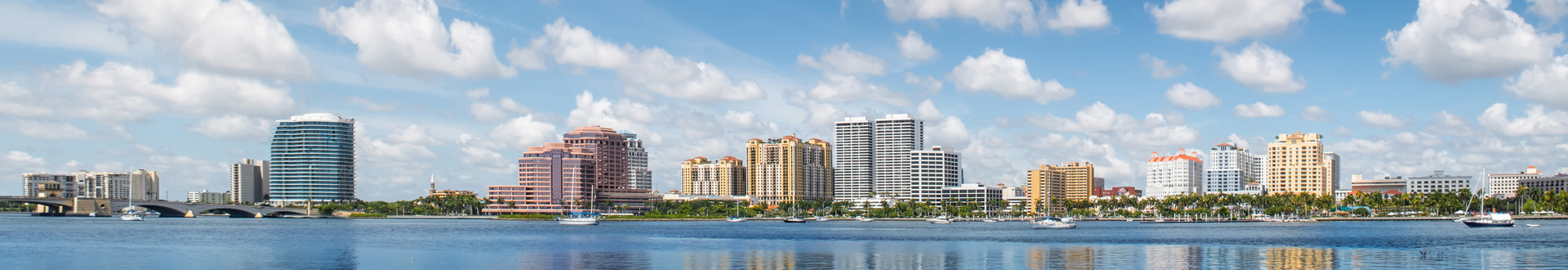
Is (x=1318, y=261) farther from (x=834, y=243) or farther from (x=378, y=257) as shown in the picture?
(x=378, y=257)

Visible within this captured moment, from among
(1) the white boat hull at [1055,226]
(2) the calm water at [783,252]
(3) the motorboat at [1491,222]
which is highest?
(2) the calm water at [783,252]

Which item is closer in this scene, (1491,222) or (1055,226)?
(1491,222)

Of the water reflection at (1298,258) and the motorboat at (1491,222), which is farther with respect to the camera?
the motorboat at (1491,222)

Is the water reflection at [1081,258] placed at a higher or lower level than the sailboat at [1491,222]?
higher

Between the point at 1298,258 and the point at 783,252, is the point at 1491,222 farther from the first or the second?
the point at 783,252

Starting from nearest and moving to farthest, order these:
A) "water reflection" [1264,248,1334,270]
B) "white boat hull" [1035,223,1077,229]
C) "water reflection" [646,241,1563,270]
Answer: "water reflection" [1264,248,1334,270]
"water reflection" [646,241,1563,270]
"white boat hull" [1035,223,1077,229]

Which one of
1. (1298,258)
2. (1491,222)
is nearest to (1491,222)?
(1491,222)

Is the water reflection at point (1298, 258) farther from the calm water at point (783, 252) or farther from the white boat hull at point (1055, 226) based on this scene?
the white boat hull at point (1055, 226)

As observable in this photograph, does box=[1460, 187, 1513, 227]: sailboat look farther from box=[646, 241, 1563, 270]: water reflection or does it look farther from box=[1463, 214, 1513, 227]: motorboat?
box=[646, 241, 1563, 270]: water reflection

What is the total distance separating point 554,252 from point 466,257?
10.3 m

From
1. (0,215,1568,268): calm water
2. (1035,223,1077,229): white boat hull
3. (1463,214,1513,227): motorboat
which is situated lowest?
(1035,223,1077,229): white boat hull

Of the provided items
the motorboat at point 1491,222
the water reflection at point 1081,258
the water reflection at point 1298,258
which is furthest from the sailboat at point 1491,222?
the water reflection at point 1298,258

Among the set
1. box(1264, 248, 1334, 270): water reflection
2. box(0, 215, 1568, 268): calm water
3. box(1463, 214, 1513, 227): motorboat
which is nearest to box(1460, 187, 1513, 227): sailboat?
box(1463, 214, 1513, 227): motorboat

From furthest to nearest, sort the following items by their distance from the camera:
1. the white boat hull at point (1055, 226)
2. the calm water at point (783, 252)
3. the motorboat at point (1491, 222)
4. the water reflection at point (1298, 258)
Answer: the white boat hull at point (1055, 226) → the motorboat at point (1491, 222) → the calm water at point (783, 252) → the water reflection at point (1298, 258)
